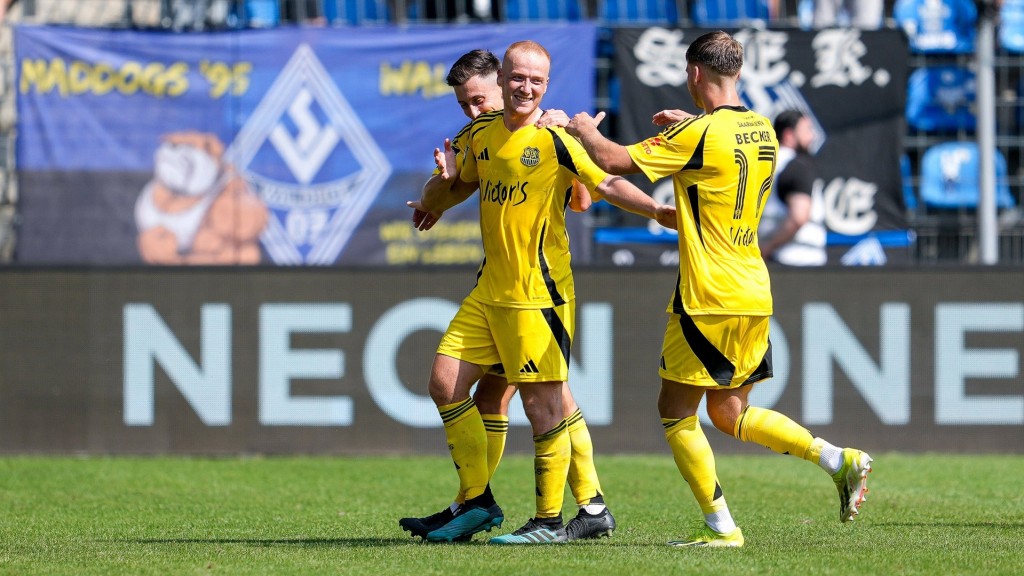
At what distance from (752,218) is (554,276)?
2.78 feet

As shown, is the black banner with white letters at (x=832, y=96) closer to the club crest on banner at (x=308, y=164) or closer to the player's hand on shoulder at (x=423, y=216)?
the club crest on banner at (x=308, y=164)

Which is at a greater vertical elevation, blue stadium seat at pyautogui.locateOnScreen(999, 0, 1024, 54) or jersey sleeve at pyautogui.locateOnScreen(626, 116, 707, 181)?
blue stadium seat at pyautogui.locateOnScreen(999, 0, 1024, 54)

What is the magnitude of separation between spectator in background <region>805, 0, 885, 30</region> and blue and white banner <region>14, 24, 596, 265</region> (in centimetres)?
223

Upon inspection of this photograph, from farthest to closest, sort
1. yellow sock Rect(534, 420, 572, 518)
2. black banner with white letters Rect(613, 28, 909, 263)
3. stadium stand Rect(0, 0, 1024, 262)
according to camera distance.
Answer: stadium stand Rect(0, 0, 1024, 262) < black banner with white letters Rect(613, 28, 909, 263) < yellow sock Rect(534, 420, 572, 518)

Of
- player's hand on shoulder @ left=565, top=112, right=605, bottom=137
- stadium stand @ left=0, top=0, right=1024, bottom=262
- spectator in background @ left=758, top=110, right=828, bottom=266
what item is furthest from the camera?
stadium stand @ left=0, top=0, right=1024, bottom=262

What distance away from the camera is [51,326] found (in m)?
10.7

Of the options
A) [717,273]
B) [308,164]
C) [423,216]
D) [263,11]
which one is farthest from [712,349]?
[263,11]

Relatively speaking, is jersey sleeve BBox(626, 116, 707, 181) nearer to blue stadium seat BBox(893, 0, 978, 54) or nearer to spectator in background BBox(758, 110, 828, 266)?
spectator in background BBox(758, 110, 828, 266)

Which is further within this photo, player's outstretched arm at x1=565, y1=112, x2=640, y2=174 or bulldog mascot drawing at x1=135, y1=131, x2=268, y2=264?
bulldog mascot drawing at x1=135, y1=131, x2=268, y2=264

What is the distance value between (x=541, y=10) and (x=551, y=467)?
748 centimetres

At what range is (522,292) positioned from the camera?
6.00 m

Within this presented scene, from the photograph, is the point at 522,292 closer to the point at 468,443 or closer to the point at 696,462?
the point at 468,443

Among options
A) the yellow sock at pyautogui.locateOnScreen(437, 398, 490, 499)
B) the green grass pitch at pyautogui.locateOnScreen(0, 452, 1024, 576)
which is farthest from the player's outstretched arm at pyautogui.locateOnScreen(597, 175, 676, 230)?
the green grass pitch at pyautogui.locateOnScreen(0, 452, 1024, 576)

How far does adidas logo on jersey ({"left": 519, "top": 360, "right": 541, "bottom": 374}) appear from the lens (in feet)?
19.7
